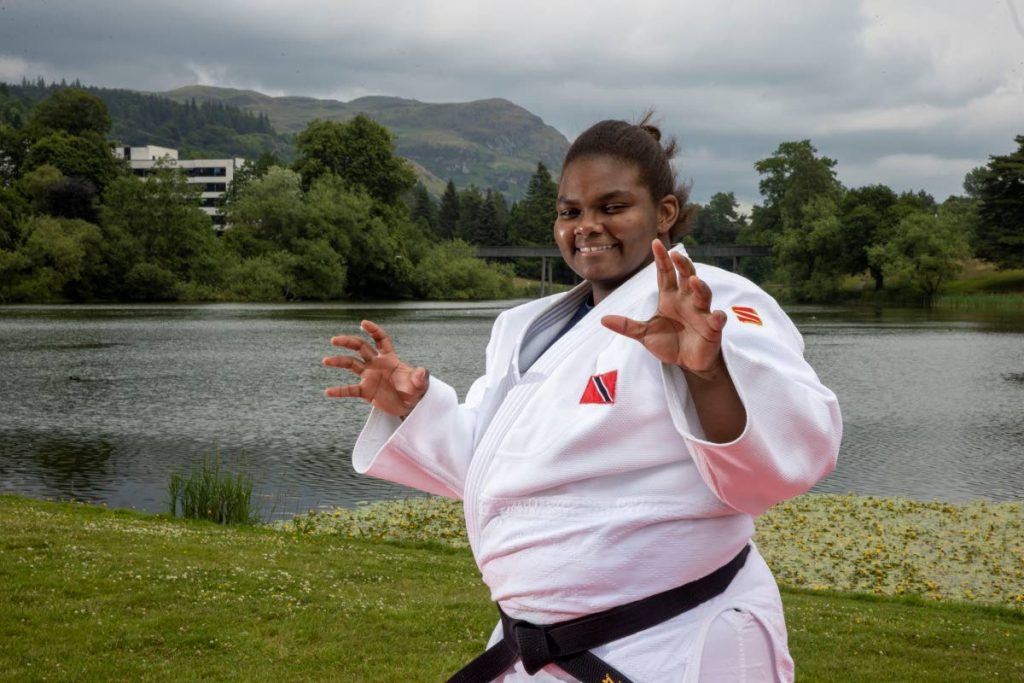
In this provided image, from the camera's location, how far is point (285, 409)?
22.2m

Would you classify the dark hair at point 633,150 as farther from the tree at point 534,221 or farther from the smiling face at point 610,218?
the tree at point 534,221

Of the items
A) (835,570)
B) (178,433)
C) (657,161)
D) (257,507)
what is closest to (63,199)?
(178,433)

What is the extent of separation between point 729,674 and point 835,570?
8.33m

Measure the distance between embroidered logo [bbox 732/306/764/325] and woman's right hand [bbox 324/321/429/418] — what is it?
918 mm

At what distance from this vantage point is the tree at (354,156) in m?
90.9

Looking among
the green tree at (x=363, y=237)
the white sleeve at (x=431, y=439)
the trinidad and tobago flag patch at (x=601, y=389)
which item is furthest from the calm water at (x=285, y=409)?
the green tree at (x=363, y=237)

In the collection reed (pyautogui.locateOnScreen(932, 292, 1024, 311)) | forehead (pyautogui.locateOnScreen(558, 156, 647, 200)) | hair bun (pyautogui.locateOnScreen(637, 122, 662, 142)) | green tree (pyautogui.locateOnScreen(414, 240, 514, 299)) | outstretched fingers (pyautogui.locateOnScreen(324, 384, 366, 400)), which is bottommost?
green tree (pyautogui.locateOnScreen(414, 240, 514, 299))

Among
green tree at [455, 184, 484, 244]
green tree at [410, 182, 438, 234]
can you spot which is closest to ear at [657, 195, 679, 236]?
green tree at [455, 184, 484, 244]

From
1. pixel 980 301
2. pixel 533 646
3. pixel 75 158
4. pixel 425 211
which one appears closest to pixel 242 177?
pixel 75 158

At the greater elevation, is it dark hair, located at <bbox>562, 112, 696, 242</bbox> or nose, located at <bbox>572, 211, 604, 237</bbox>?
dark hair, located at <bbox>562, 112, 696, 242</bbox>

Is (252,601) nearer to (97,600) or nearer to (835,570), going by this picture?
(97,600)

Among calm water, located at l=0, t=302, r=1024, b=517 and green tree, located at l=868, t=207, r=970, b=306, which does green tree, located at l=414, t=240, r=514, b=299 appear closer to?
green tree, located at l=868, t=207, r=970, b=306

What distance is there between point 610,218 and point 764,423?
0.65 metres

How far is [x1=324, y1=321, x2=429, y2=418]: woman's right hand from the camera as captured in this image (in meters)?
2.54
